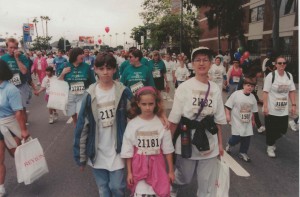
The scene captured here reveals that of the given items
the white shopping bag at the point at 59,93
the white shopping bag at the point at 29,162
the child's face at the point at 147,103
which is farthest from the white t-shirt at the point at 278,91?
the white shopping bag at the point at 29,162

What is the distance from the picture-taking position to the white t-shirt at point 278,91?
5.32 metres

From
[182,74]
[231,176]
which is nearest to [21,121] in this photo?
[231,176]

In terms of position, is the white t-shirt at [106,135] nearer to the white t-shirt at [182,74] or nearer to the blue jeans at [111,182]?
the blue jeans at [111,182]

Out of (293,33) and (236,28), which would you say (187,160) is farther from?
(236,28)

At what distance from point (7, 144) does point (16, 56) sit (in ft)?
9.66

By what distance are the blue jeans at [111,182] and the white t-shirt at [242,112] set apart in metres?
2.74

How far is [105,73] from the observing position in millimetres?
3184

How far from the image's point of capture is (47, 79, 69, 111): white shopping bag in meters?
5.77

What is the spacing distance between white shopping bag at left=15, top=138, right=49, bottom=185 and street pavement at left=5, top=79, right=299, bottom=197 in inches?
14.5

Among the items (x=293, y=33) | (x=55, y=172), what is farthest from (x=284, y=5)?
(x=55, y=172)

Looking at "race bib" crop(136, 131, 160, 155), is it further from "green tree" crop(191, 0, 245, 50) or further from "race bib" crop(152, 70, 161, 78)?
"green tree" crop(191, 0, 245, 50)

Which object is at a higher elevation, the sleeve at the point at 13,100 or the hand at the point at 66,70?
the hand at the point at 66,70

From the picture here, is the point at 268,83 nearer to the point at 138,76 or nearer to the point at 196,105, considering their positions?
the point at 138,76

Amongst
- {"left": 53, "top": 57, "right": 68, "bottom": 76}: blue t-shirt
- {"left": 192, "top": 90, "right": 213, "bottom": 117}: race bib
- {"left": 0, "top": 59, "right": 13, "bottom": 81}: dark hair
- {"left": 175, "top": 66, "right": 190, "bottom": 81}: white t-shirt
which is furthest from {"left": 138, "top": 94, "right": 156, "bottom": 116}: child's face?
{"left": 175, "top": 66, "right": 190, "bottom": 81}: white t-shirt
